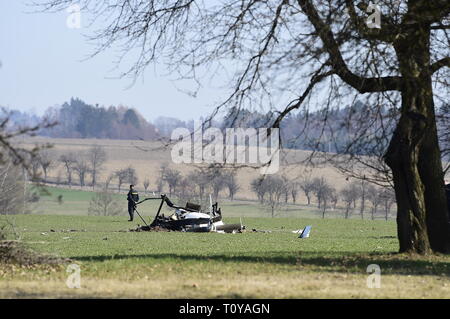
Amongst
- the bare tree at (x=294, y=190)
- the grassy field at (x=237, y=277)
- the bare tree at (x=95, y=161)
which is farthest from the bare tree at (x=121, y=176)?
the grassy field at (x=237, y=277)

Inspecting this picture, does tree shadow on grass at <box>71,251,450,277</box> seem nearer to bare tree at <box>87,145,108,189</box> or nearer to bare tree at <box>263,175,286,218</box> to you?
bare tree at <box>263,175,286,218</box>

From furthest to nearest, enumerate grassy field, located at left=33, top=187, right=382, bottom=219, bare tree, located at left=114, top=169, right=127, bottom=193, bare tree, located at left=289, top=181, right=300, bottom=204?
1. bare tree, located at left=114, top=169, right=127, bottom=193
2. bare tree, located at left=289, top=181, right=300, bottom=204
3. grassy field, located at left=33, top=187, right=382, bottom=219

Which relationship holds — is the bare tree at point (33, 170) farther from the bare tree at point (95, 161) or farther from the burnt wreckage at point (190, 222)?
the bare tree at point (95, 161)

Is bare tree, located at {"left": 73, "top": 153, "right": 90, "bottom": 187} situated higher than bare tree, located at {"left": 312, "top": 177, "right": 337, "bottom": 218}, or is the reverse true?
bare tree, located at {"left": 73, "top": 153, "right": 90, "bottom": 187}

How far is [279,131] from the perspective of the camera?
819 inches

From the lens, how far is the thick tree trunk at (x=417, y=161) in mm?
18250

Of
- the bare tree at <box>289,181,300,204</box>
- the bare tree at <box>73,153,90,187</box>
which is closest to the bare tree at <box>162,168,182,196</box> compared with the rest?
the bare tree at <box>289,181,300,204</box>

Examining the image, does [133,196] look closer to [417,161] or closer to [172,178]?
[417,161]

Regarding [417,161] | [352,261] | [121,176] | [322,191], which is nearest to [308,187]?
[322,191]

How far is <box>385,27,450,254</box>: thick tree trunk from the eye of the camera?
719 inches
